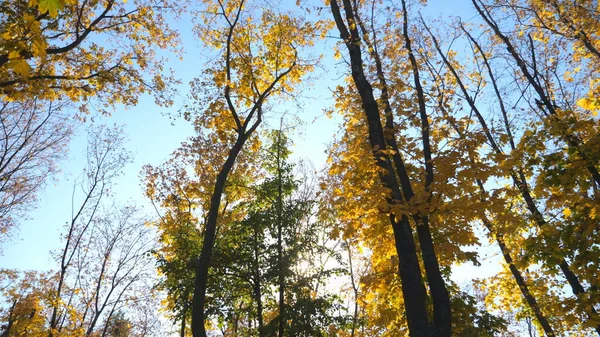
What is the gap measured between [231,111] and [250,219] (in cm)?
464

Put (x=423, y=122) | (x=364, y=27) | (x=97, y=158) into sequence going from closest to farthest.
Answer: (x=423, y=122)
(x=364, y=27)
(x=97, y=158)

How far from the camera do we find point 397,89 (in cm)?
758

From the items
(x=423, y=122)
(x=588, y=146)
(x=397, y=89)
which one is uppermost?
(x=397, y=89)

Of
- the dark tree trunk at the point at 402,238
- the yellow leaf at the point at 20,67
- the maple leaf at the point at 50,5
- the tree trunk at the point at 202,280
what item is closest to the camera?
the maple leaf at the point at 50,5

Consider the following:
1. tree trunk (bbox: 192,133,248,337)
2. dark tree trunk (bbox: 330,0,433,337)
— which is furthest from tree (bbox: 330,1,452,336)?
tree trunk (bbox: 192,133,248,337)

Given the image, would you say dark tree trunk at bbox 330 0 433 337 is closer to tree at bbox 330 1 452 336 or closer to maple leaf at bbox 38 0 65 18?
tree at bbox 330 1 452 336

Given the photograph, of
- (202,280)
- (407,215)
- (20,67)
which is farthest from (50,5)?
(202,280)

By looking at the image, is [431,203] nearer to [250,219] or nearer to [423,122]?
[423,122]

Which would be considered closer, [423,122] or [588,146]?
[588,146]

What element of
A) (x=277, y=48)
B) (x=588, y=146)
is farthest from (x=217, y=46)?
(x=588, y=146)

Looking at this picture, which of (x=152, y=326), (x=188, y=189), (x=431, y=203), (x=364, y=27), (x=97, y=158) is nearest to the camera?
(x=431, y=203)

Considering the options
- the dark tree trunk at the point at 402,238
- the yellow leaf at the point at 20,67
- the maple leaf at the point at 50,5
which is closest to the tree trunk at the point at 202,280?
the dark tree trunk at the point at 402,238

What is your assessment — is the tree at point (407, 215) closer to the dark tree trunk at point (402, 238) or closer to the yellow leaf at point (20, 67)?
the dark tree trunk at point (402, 238)

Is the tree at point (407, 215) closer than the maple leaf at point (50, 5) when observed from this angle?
No
